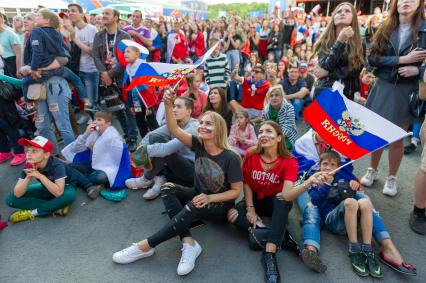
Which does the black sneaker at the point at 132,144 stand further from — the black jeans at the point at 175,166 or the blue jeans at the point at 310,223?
the blue jeans at the point at 310,223

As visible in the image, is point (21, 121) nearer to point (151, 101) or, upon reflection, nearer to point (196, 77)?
point (151, 101)

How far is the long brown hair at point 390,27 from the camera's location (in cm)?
301

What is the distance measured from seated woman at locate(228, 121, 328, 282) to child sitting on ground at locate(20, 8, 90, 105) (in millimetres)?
2606

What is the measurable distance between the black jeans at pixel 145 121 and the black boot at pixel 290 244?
261 cm

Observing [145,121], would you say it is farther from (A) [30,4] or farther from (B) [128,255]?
(A) [30,4]

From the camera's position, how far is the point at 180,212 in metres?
2.59

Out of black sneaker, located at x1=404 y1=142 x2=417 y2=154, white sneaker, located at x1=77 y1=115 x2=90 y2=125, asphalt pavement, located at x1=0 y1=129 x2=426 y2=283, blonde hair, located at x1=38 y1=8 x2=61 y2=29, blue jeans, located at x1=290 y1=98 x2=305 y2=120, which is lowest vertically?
asphalt pavement, located at x1=0 y1=129 x2=426 y2=283

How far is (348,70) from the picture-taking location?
334 cm

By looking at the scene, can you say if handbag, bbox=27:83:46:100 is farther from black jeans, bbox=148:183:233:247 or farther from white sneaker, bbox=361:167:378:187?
white sneaker, bbox=361:167:378:187

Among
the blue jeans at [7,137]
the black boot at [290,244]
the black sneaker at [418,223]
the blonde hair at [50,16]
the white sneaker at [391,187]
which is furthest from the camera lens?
the blue jeans at [7,137]

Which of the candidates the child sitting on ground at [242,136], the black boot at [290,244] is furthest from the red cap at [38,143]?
the black boot at [290,244]

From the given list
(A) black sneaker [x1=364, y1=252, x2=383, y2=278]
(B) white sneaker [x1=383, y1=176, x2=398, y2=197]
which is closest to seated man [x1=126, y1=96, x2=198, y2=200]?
(A) black sneaker [x1=364, y1=252, x2=383, y2=278]

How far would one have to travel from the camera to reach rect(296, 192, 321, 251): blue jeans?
263cm

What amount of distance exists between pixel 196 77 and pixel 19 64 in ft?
8.33
